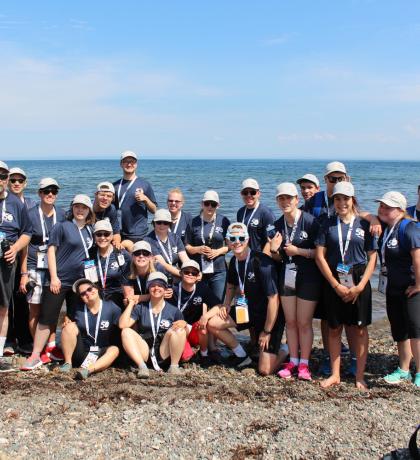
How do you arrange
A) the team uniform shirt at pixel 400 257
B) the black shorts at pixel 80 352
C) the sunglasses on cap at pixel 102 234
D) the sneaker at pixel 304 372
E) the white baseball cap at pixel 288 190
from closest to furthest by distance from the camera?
the team uniform shirt at pixel 400 257 < the white baseball cap at pixel 288 190 < the sneaker at pixel 304 372 < the sunglasses on cap at pixel 102 234 < the black shorts at pixel 80 352

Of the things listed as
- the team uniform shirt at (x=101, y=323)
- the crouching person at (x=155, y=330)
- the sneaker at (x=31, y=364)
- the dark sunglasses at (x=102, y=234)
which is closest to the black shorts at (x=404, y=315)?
the crouching person at (x=155, y=330)

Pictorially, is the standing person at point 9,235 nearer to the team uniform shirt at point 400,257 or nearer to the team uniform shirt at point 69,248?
the team uniform shirt at point 69,248

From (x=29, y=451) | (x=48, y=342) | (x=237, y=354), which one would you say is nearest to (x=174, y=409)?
(x=29, y=451)

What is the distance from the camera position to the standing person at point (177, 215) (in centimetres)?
805

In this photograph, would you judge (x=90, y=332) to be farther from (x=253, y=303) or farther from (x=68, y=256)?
(x=253, y=303)

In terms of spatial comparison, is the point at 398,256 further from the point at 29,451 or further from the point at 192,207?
the point at 192,207

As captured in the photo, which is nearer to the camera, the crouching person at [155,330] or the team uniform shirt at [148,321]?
the crouching person at [155,330]

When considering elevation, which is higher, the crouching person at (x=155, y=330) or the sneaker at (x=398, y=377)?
the crouching person at (x=155, y=330)

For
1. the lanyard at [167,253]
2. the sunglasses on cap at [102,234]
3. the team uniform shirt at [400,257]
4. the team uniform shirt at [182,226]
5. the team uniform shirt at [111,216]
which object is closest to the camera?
the team uniform shirt at [400,257]

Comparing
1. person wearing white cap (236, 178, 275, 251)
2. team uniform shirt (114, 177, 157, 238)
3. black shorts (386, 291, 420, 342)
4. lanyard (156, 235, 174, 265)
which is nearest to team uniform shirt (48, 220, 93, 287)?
lanyard (156, 235, 174, 265)

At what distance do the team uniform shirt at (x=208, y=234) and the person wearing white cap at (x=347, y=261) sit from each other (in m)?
2.28

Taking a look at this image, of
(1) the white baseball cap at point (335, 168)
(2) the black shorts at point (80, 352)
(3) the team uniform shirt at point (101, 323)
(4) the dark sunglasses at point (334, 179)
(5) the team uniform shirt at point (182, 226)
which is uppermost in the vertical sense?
(1) the white baseball cap at point (335, 168)

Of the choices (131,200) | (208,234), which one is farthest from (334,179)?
(131,200)

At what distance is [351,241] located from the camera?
6.07m
